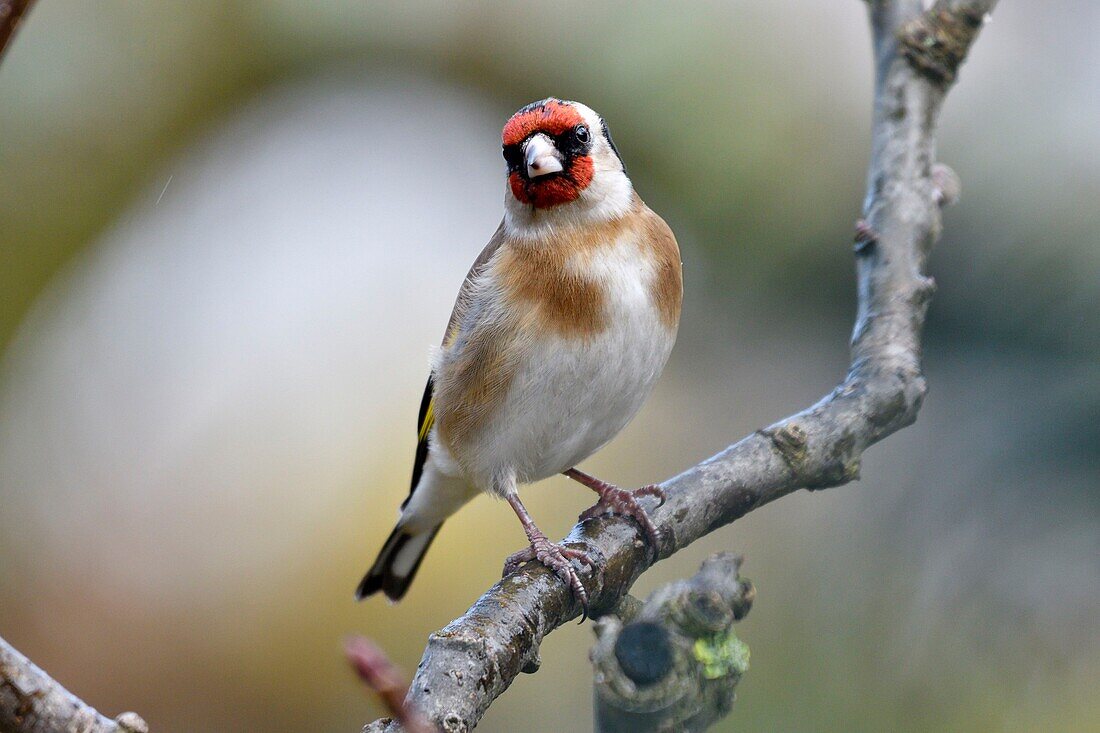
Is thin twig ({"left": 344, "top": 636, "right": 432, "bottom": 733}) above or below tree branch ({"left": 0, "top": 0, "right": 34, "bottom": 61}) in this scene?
below

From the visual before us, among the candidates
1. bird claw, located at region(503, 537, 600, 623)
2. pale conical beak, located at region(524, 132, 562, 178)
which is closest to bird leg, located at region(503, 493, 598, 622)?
bird claw, located at region(503, 537, 600, 623)

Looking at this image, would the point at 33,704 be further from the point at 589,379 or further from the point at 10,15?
the point at 589,379

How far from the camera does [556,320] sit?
1836 millimetres

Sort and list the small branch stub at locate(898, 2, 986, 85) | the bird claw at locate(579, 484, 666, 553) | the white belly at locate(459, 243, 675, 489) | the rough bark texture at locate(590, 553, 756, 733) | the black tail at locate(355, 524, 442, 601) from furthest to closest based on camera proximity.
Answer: the black tail at locate(355, 524, 442, 601) → the small branch stub at locate(898, 2, 986, 85) → the white belly at locate(459, 243, 675, 489) → the bird claw at locate(579, 484, 666, 553) → the rough bark texture at locate(590, 553, 756, 733)

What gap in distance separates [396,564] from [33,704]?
1.42 meters

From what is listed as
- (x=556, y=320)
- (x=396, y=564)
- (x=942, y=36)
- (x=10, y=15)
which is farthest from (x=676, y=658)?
(x=942, y=36)

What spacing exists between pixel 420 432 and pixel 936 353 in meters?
1.01

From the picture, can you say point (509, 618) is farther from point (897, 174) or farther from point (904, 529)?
point (897, 174)

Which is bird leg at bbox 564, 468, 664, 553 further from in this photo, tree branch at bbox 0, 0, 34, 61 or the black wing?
tree branch at bbox 0, 0, 34, 61

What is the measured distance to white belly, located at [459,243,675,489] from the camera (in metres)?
1.83

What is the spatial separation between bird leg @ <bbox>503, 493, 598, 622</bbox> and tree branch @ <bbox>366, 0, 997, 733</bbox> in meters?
0.02

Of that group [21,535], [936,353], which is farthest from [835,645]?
[21,535]

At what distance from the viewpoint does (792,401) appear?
2084 mm

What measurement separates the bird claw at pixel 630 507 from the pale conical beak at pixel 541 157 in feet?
1.79
